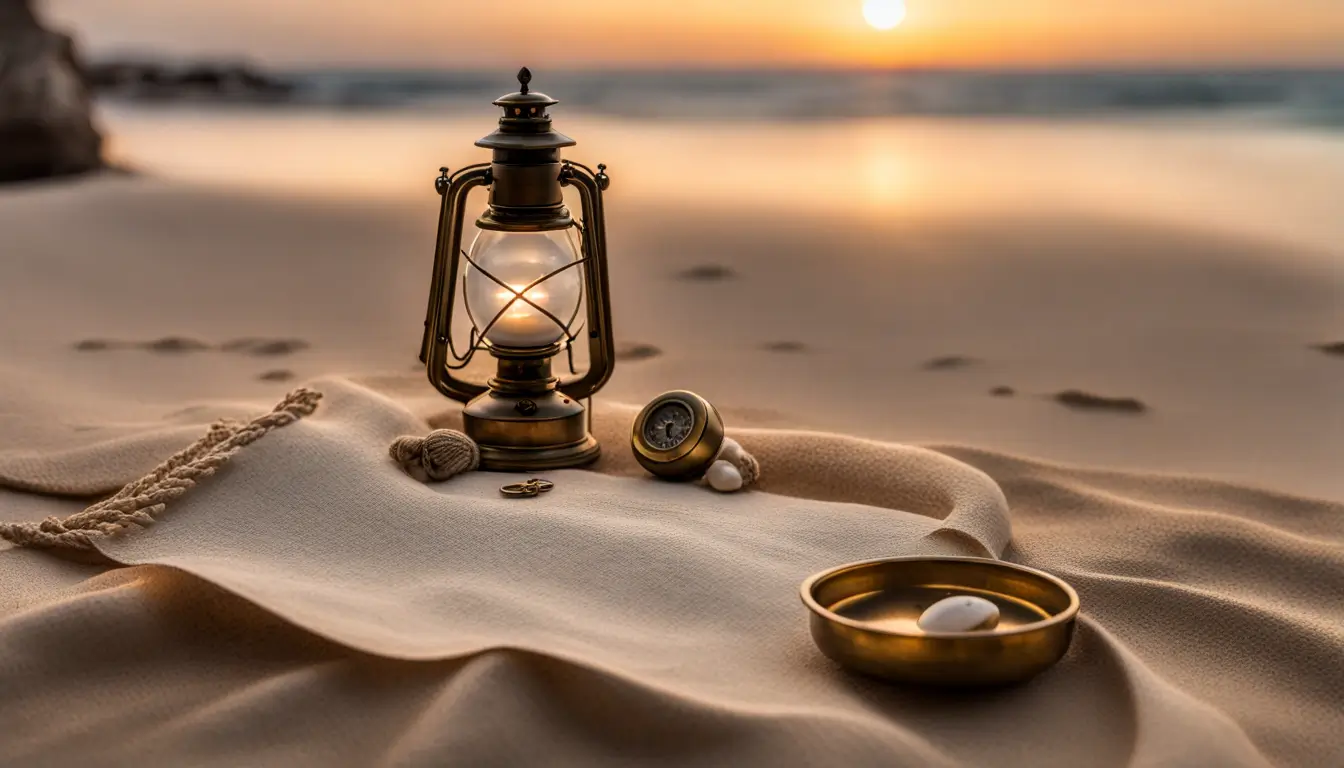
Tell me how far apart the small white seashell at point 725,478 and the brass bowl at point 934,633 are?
568mm

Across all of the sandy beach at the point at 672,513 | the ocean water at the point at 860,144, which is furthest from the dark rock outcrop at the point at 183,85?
the sandy beach at the point at 672,513

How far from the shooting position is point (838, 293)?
5598 mm

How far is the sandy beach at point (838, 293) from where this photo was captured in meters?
3.80

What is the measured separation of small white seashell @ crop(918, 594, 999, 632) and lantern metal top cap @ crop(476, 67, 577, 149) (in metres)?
1.26

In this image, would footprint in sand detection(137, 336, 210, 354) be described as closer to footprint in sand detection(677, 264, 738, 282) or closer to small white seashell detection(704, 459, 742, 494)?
footprint in sand detection(677, 264, 738, 282)

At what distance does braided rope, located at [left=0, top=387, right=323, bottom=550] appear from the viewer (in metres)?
2.41

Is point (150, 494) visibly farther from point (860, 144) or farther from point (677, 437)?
point (860, 144)

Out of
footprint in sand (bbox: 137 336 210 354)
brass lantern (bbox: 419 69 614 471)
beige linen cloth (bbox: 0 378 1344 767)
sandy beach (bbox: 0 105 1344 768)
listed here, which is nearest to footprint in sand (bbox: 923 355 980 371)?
sandy beach (bbox: 0 105 1344 768)

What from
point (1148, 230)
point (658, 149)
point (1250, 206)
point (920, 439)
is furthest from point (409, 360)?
point (658, 149)

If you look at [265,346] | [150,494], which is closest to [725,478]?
[150,494]

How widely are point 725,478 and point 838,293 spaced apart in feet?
9.89

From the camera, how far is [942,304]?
17.5 feet

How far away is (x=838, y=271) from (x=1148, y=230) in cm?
171

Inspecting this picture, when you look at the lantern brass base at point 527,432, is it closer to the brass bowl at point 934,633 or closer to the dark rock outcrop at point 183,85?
the brass bowl at point 934,633
